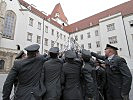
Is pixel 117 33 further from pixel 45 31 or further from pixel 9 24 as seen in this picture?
pixel 9 24

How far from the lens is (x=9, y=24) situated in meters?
21.6

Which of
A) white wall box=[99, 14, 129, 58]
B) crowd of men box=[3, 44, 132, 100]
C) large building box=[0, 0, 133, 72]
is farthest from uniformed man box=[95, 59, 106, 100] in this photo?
white wall box=[99, 14, 129, 58]

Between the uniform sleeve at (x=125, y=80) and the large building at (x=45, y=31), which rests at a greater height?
the large building at (x=45, y=31)

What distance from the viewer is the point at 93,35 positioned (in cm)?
3381

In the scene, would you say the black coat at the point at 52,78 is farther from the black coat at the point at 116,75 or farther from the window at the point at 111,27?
the window at the point at 111,27

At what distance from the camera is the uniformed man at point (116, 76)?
3242 mm

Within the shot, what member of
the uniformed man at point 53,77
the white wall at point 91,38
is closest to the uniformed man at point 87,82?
the uniformed man at point 53,77

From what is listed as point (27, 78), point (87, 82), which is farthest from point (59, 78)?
point (27, 78)

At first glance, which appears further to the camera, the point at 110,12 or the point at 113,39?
the point at 110,12

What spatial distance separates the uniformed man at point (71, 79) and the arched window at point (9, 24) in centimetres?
1998

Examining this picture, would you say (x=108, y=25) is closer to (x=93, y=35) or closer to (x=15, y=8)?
(x=93, y=35)

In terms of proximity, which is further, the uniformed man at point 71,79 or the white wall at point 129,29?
the white wall at point 129,29

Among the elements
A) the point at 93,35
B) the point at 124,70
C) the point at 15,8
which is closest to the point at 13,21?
the point at 15,8

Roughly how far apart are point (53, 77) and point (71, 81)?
0.53 metres
